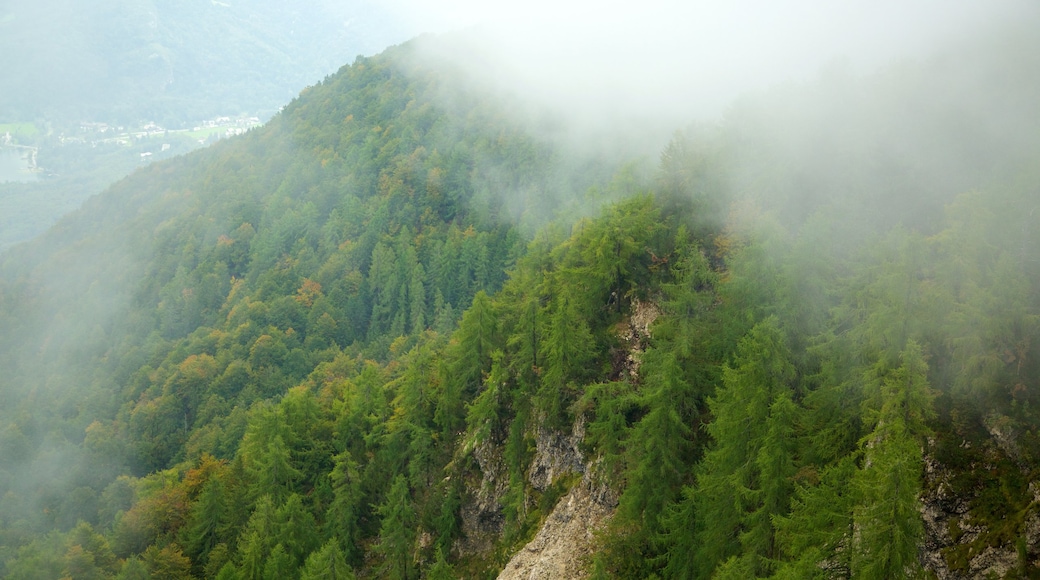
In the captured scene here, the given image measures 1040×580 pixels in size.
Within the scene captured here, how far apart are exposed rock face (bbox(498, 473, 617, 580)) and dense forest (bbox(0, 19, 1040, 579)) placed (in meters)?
0.63

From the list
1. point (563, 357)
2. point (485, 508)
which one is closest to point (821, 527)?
point (563, 357)

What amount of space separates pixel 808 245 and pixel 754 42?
67287mm

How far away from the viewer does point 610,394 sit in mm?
41000

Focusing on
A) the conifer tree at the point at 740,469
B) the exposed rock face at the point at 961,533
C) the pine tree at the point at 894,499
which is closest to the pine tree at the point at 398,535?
the conifer tree at the point at 740,469

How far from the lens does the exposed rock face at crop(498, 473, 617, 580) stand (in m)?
38.8

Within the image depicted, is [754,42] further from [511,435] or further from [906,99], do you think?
[511,435]

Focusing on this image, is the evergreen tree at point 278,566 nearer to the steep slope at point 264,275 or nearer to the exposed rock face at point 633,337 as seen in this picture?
the exposed rock face at point 633,337

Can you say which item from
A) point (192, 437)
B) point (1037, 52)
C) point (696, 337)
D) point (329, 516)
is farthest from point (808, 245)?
point (192, 437)

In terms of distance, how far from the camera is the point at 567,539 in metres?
40.0

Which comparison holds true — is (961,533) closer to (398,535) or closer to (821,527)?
(821,527)

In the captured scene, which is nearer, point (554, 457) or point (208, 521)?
point (554, 457)

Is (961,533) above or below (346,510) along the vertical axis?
above

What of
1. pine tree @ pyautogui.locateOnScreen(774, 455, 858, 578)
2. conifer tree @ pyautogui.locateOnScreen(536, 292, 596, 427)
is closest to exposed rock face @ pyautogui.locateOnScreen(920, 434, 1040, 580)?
pine tree @ pyautogui.locateOnScreen(774, 455, 858, 578)

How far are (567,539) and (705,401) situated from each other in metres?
9.74
